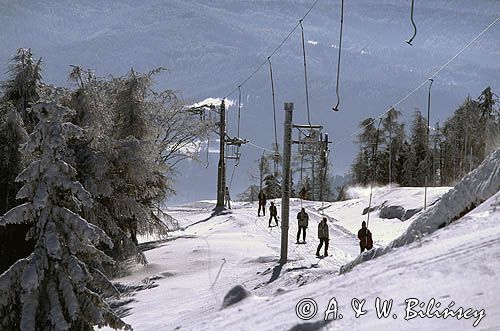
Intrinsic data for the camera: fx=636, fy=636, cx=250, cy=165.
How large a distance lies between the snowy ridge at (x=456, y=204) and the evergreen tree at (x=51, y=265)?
4751 mm

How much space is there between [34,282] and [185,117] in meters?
35.7

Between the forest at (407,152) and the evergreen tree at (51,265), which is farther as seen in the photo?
the forest at (407,152)

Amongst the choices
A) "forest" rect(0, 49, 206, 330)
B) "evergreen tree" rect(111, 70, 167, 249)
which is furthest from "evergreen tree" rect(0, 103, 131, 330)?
"evergreen tree" rect(111, 70, 167, 249)

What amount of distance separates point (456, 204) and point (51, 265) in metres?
6.95

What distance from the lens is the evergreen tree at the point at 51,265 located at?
10586 millimetres

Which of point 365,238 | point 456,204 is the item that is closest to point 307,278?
point 365,238

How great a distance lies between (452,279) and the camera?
6617 mm

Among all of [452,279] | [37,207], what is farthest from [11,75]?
[452,279]

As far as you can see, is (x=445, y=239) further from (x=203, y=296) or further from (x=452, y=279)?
(x=203, y=296)

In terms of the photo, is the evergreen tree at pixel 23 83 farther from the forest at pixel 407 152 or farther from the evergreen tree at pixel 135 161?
the forest at pixel 407 152

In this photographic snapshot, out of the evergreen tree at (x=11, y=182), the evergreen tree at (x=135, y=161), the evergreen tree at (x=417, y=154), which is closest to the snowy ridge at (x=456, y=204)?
the evergreen tree at (x=135, y=161)

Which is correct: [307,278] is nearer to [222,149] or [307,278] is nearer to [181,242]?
[181,242]

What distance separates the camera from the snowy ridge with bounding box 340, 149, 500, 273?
10258 mm

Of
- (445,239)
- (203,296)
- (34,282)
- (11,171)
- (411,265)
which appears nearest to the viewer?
(411,265)
